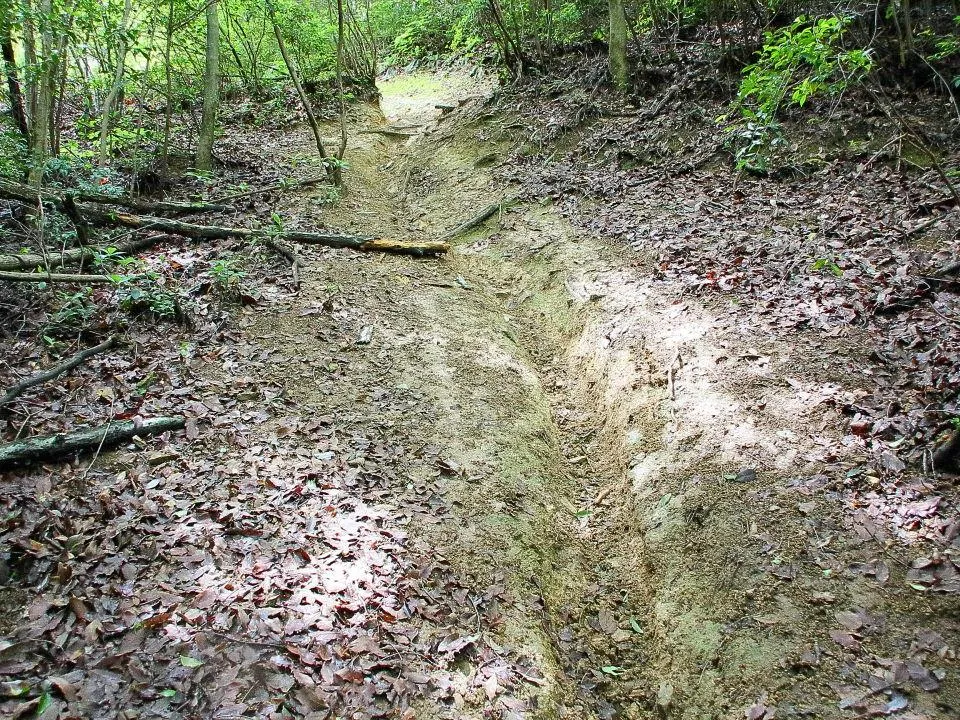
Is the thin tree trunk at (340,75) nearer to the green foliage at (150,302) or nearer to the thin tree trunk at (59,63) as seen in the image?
the thin tree trunk at (59,63)

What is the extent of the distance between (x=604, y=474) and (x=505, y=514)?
55.8 inches

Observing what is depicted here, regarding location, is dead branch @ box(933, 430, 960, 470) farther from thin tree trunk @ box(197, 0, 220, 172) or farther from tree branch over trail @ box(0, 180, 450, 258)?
thin tree trunk @ box(197, 0, 220, 172)

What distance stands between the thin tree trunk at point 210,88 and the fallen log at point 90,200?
252 centimetres

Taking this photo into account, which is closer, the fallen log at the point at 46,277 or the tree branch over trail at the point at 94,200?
the fallen log at the point at 46,277

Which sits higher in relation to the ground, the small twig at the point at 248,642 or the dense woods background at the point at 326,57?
the dense woods background at the point at 326,57

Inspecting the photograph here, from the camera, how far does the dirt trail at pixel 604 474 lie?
4457 mm

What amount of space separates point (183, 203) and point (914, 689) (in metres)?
11.8

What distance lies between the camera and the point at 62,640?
3865mm

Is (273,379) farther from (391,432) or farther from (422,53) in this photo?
(422,53)

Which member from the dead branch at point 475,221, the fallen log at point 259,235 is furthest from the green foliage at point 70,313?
the dead branch at point 475,221

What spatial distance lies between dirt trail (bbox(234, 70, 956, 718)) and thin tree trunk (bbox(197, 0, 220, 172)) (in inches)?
204

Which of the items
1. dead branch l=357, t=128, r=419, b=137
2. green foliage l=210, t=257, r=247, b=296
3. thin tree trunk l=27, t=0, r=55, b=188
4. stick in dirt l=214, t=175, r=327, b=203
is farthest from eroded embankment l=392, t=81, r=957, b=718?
dead branch l=357, t=128, r=419, b=137

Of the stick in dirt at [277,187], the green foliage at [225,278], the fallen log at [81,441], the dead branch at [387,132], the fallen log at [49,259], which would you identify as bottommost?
the fallen log at [81,441]

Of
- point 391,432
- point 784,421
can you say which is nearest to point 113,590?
point 391,432
